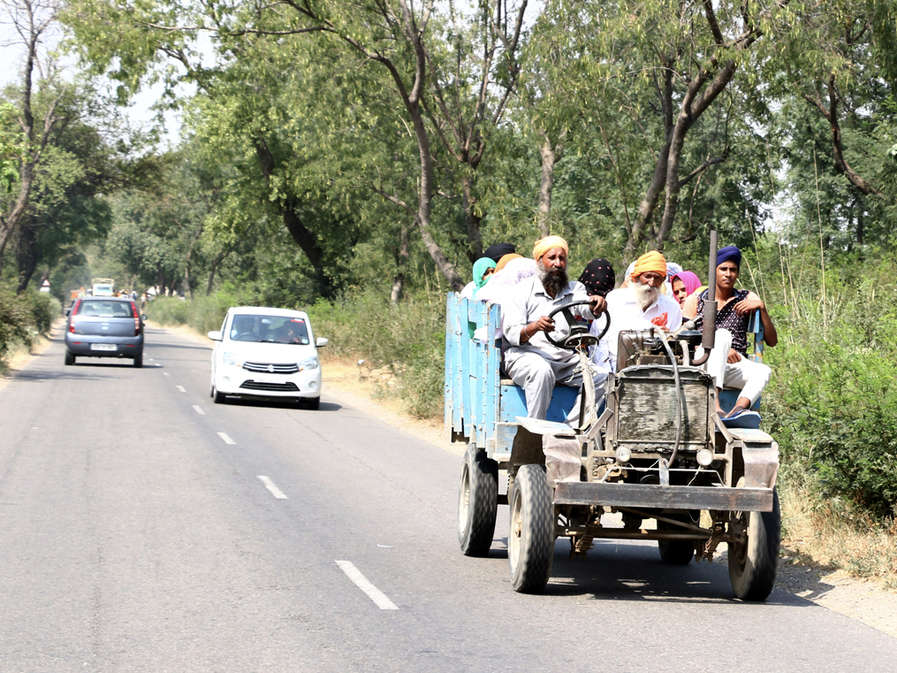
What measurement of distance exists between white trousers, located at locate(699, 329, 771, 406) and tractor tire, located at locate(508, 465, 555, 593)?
4.00ft

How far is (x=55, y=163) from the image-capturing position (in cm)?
4956

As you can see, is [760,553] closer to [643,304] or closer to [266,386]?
[643,304]

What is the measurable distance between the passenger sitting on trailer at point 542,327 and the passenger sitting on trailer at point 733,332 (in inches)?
28.6

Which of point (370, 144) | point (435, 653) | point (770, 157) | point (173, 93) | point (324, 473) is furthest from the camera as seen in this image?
point (173, 93)

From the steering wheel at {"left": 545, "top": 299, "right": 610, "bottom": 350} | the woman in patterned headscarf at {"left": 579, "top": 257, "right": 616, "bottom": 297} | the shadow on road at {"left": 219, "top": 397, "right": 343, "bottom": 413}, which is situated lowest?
the shadow on road at {"left": 219, "top": 397, "right": 343, "bottom": 413}

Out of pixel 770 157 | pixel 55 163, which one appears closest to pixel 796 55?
pixel 770 157

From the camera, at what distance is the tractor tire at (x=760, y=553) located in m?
7.68

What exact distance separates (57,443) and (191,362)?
22884 mm

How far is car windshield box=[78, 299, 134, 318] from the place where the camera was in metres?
31.8

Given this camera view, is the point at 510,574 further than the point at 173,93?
No

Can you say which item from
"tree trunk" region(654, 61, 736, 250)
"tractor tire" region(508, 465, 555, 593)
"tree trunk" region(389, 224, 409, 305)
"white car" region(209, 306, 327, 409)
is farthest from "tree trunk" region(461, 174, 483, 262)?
"tractor tire" region(508, 465, 555, 593)

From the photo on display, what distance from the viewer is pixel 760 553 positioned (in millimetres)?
7715

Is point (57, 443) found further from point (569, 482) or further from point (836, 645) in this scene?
point (836, 645)

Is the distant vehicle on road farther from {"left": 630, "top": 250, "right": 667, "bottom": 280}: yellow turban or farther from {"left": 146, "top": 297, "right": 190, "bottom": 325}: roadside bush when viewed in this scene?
{"left": 146, "top": 297, "right": 190, "bottom": 325}: roadside bush
